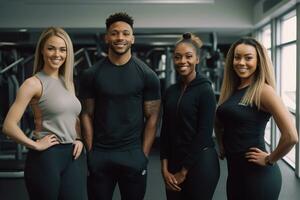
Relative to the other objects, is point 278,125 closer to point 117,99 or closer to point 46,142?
point 117,99

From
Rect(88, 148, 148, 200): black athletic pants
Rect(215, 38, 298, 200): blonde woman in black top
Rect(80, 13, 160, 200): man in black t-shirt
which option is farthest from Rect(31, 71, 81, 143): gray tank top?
Rect(215, 38, 298, 200): blonde woman in black top

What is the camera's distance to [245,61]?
74.9 inches

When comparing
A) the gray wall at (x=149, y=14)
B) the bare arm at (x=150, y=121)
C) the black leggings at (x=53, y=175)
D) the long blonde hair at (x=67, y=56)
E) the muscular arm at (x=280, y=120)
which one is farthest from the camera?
the gray wall at (x=149, y=14)

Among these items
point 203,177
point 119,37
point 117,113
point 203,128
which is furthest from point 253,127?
point 119,37

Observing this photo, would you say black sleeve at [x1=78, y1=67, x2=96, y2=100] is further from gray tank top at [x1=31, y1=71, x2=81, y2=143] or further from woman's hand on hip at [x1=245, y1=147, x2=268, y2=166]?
woman's hand on hip at [x1=245, y1=147, x2=268, y2=166]

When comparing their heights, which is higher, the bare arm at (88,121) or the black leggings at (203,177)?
the bare arm at (88,121)

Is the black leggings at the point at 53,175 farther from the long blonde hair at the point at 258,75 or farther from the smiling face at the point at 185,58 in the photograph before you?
the long blonde hair at the point at 258,75

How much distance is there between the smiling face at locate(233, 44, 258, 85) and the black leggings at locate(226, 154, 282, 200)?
426 millimetres

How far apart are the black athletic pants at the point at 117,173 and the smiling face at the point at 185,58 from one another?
514mm

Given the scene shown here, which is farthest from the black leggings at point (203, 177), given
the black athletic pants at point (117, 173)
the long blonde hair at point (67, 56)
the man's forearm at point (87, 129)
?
the long blonde hair at point (67, 56)

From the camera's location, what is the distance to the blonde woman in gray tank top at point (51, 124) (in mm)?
1900

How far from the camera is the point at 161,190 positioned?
13.2 ft

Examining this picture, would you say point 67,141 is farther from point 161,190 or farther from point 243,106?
point 161,190

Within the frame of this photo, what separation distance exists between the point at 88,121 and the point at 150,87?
0.40 metres
